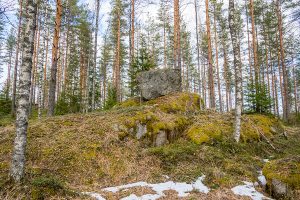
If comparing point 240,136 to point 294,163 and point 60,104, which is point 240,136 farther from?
point 60,104

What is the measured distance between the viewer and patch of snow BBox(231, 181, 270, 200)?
4868 millimetres

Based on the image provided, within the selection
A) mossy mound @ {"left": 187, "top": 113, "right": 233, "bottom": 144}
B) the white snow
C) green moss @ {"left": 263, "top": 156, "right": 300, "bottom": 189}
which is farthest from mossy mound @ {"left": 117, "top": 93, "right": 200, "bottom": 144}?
green moss @ {"left": 263, "top": 156, "right": 300, "bottom": 189}

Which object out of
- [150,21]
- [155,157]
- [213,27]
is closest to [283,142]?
[155,157]

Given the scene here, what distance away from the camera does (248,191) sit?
5.13 meters

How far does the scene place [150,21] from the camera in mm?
27984

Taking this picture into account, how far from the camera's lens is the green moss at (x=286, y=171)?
15.5 ft

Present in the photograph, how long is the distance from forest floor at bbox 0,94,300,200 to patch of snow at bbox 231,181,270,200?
0.09 feet

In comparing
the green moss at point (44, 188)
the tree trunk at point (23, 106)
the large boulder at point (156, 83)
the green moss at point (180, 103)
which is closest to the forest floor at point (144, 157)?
the green moss at point (44, 188)

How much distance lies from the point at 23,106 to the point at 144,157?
4.15 metres

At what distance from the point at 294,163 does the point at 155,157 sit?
4118mm

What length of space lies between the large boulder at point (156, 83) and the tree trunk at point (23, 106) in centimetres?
773

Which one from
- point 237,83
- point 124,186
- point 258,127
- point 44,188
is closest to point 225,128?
point 258,127

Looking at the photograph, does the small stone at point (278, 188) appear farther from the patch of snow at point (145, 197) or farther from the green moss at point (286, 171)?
the patch of snow at point (145, 197)

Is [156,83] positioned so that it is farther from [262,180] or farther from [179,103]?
[262,180]
